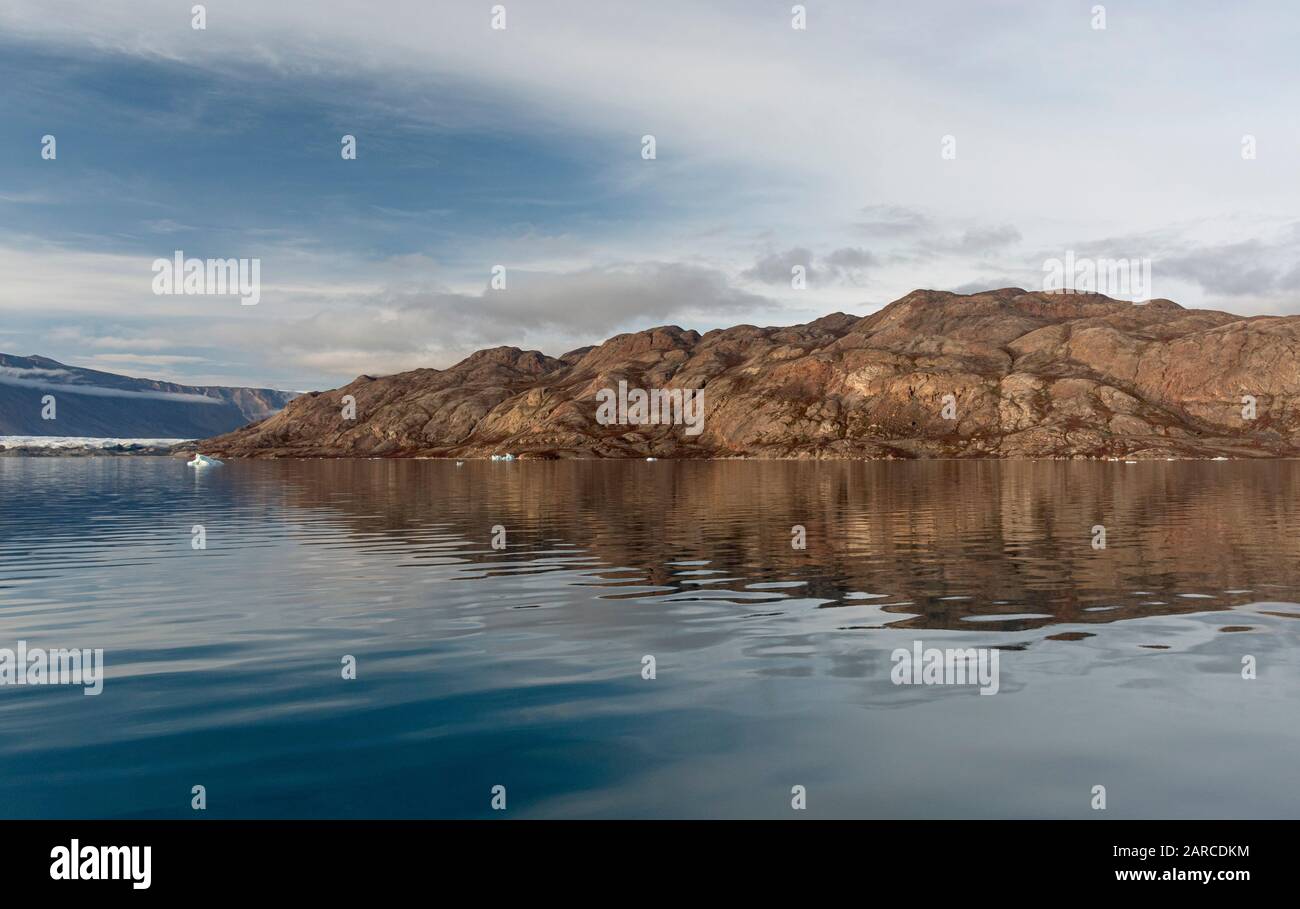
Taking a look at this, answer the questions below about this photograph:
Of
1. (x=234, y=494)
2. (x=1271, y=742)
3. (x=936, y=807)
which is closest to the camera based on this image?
(x=936, y=807)

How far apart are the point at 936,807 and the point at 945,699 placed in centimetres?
708

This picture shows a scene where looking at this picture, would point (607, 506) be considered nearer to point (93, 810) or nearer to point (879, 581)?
point (879, 581)

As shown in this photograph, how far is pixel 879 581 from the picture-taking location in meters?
41.4

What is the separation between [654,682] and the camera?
77.9 feet

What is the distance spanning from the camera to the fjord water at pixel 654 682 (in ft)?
52.9

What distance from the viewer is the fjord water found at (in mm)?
16125

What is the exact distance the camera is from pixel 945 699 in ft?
71.9

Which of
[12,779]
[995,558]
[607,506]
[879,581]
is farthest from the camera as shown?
Result: [607,506]

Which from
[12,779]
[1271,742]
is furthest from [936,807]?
[12,779]

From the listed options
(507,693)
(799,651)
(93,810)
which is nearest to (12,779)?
(93,810)

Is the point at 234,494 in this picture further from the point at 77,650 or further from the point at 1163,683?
the point at 1163,683
